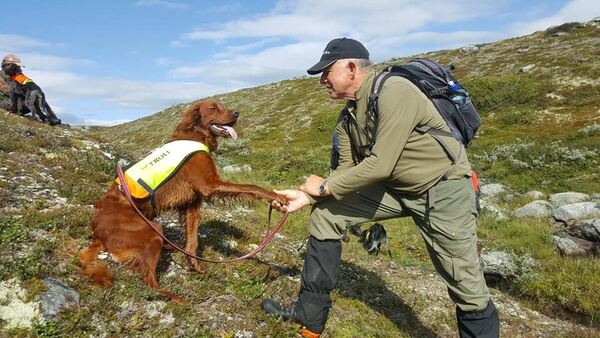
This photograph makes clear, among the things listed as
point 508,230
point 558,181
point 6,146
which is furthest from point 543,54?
point 6,146

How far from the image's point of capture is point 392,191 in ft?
13.7

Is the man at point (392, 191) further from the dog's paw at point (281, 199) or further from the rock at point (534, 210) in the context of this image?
the rock at point (534, 210)

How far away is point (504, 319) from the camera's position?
5.97 metres

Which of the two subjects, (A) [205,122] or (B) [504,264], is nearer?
(A) [205,122]

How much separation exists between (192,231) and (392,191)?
2.53 meters

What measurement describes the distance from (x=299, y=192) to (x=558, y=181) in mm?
12558

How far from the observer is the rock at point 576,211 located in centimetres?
1040

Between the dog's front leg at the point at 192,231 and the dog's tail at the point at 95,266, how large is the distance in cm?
108

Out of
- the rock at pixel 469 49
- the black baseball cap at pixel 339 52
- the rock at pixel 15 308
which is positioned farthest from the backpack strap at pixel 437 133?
the rock at pixel 469 49

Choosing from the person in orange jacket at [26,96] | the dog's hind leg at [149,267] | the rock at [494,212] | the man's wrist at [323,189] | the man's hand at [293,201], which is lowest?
the rock at [494,212]

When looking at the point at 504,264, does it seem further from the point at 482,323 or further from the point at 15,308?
the point at 15,308

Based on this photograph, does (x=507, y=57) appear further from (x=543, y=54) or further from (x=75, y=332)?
(x=75, y=332)

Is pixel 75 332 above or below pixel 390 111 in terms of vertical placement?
below

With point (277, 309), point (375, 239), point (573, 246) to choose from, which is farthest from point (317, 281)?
point (573, 246)
